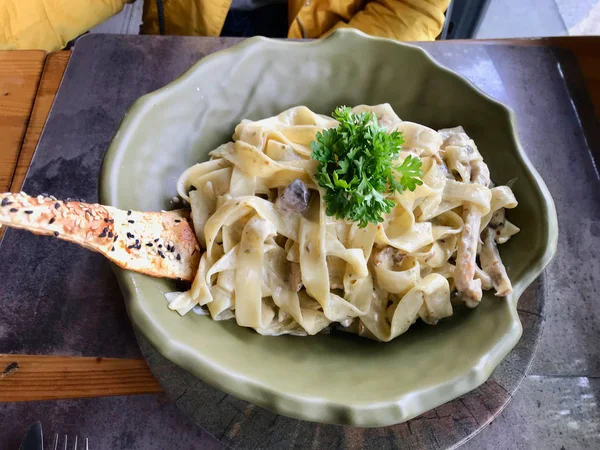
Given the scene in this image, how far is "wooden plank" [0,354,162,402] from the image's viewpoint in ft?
5.06

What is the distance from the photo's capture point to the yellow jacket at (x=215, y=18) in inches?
96.0

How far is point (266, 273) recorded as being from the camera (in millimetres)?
1522

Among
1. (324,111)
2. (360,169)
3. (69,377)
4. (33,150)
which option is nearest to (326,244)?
(360,169)

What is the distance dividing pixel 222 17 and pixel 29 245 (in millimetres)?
1544

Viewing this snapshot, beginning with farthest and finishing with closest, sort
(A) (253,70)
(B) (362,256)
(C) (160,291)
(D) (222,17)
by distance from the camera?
1. (D) (222,17)
2. (A) (253,70)
3. (B) (362,256)
4. (C) (160,291)

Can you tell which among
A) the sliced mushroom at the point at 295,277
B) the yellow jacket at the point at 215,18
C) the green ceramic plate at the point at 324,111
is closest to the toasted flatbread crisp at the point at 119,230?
the green ceramic plate at the point at 324,111

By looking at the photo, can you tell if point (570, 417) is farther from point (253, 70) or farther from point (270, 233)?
point (253, 70)

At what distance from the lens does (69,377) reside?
158 cm

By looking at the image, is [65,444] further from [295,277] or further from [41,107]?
[41,107]

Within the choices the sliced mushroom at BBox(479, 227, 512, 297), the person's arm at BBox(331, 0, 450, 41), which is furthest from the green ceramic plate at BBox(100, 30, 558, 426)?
the person's arm at BBox(331, 0, 450, 41)

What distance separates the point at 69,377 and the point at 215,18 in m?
1.91

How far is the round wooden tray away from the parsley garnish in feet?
1.97

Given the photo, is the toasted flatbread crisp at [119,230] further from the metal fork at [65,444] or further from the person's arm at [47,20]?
the person's arm at [47,20]

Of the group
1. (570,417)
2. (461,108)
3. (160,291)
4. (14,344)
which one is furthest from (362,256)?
(14,344)
